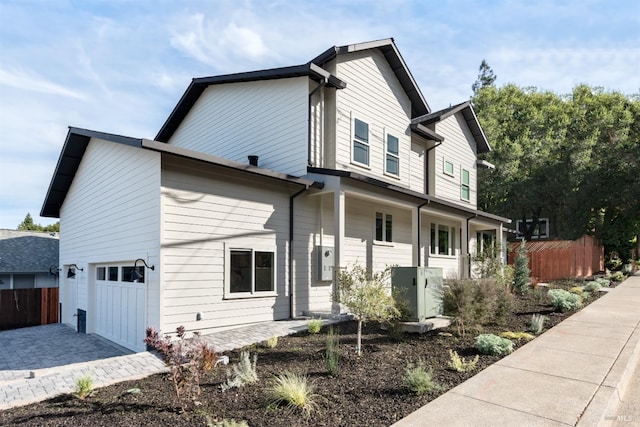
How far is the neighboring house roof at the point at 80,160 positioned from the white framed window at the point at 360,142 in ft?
8.59

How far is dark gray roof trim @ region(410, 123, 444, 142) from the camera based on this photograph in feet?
48.8

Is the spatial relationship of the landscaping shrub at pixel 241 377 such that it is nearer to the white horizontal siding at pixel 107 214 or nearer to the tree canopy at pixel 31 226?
the white horizontal siding at pixel 107 214

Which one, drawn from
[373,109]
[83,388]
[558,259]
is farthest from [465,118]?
[83,388]

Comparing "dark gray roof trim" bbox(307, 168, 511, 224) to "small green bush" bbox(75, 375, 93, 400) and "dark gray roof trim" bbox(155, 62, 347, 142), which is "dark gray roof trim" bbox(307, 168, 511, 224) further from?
"small green bush" bbox(75, 375, 93, 400)

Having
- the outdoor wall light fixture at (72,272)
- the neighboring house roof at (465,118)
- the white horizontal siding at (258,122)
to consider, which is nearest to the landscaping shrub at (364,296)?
the white horizontal siding at (258,122)

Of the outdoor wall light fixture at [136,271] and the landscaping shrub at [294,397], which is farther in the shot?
the outdoor wall light fixture at [136,271]

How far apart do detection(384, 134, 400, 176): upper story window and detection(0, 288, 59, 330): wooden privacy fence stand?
49.6 feet

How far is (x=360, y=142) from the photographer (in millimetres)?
12453

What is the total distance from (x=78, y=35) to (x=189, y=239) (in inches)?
261

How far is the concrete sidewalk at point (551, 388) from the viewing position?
4066 mm

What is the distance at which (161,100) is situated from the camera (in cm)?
1652

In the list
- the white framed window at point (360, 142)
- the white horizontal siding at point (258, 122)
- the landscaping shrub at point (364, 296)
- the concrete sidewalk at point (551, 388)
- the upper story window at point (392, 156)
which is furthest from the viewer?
the upper story window at point (392, 156)

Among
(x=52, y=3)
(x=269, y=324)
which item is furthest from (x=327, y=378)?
(x=52, y=3)

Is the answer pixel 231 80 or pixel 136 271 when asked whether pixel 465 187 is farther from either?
pixel 136 271
